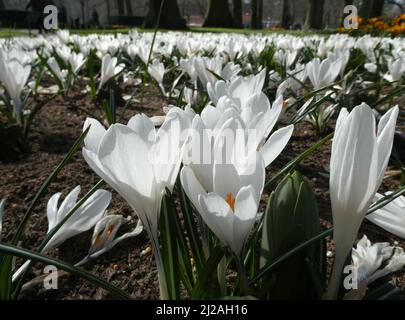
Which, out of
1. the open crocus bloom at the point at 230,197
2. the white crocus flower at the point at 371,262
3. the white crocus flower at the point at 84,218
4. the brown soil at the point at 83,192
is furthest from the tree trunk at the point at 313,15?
the open crocus bloom at the point at 230,197

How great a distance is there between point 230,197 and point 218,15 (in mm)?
20724

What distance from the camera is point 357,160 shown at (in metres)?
0.48

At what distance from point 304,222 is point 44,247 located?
45 centimetres

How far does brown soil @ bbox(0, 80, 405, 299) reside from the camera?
97 cm

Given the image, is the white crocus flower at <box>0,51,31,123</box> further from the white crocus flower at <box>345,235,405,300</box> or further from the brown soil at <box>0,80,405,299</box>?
the white crocus flower at <box>345,235,405,300</box>

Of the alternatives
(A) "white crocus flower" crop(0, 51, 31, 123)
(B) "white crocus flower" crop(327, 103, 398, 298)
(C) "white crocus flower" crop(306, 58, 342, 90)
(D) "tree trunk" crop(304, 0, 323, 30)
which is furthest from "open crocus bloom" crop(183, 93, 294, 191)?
(D) "tree trunk" crop(304, 0, 323, 30)

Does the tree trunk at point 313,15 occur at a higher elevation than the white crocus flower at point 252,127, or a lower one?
higher

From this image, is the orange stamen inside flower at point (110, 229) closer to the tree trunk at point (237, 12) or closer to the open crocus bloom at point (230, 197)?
the open crocus bloom at point (230, 197)

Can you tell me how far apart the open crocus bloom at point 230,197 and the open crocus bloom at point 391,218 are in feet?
0.68

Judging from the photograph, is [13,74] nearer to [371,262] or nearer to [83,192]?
[83,192]

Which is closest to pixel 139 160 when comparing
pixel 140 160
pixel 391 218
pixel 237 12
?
pixel 140 160

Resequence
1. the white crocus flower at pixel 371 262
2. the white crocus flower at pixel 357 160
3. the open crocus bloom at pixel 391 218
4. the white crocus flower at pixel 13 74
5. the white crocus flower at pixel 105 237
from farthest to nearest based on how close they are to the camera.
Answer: the white crocus flower at pixel 13 74, the white crocus flower at pixel 105 237, the white crocus flower at pixel 371 262, the open crocus bloom at pixel 391 218, the white crocus flower at pixel 357 160

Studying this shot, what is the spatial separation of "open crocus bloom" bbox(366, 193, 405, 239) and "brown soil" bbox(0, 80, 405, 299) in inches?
14.7

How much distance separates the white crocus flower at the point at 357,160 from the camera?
476mm
